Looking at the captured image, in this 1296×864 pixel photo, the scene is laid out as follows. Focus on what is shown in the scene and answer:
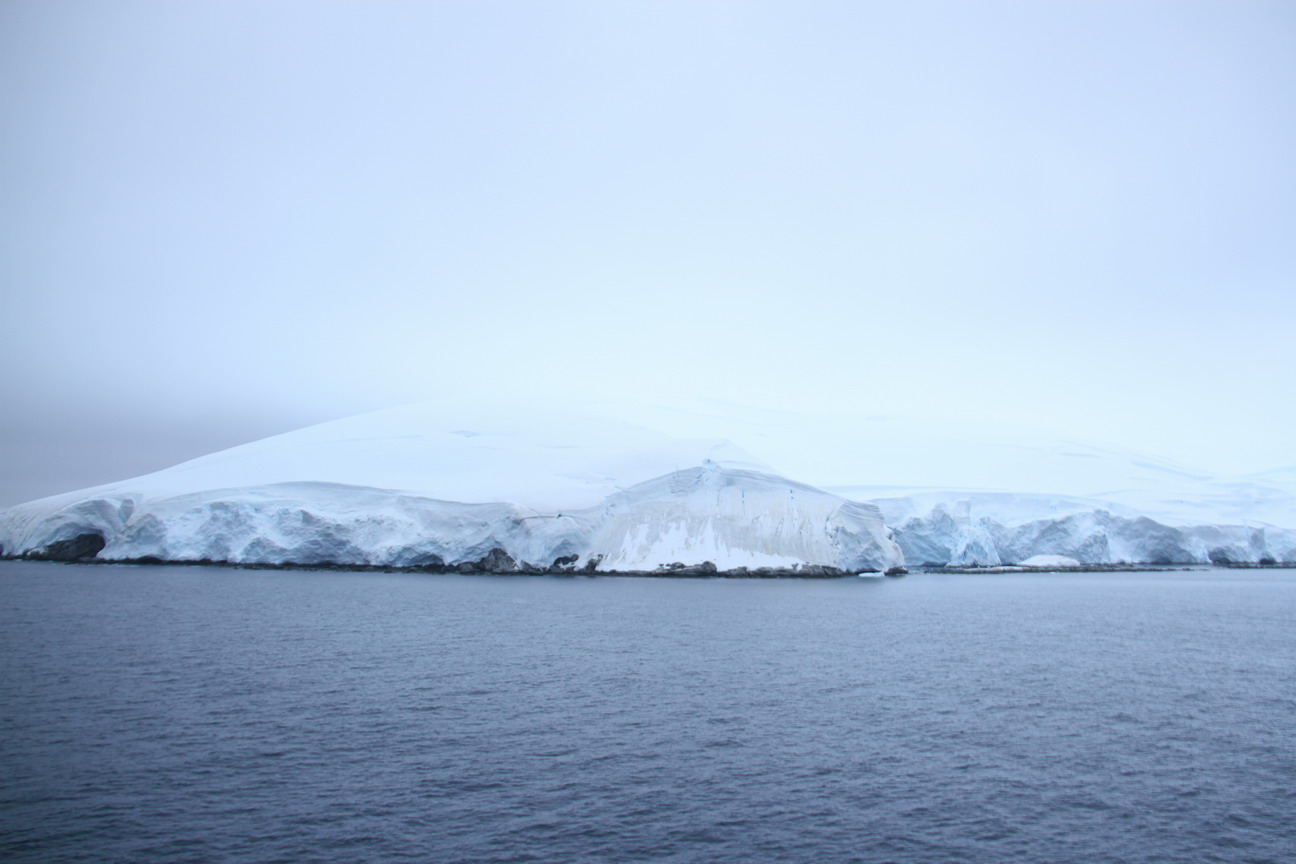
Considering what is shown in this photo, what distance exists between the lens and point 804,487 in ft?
195

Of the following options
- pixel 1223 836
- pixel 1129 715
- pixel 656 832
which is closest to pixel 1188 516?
pixel 1129 715

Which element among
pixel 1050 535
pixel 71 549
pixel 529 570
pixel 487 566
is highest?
pixel 1050 535

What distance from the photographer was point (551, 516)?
5731cm

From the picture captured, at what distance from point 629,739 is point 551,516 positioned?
4091 centimetres

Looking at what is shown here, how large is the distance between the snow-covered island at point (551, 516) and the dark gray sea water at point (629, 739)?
77.5 ft

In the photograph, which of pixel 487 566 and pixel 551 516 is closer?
pixel 551 516

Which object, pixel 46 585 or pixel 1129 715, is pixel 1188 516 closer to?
pixel 1129 715

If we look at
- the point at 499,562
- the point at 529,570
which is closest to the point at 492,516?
the point at 499,562

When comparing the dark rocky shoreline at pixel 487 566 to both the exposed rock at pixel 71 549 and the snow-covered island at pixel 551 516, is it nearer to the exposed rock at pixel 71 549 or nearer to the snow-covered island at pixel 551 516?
the exposed rock at pixel 71 549

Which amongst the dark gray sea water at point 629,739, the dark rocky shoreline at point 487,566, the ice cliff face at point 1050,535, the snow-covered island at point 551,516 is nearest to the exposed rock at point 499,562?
the dark rocky shoreline at point 487,566

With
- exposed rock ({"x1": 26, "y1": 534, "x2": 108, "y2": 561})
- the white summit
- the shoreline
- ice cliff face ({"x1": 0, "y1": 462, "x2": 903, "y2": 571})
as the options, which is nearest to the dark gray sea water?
the shoreline

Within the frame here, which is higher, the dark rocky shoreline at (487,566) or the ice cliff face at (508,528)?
the ice cliff face at (508,528)

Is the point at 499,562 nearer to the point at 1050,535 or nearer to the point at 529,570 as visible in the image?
the point at 529,570

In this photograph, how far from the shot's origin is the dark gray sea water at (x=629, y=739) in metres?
12.1
